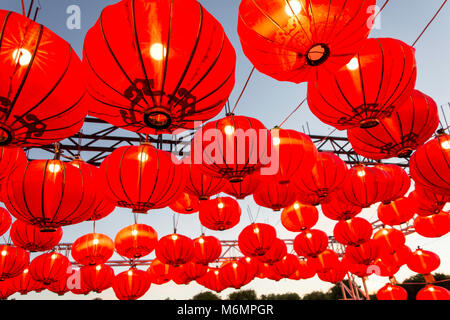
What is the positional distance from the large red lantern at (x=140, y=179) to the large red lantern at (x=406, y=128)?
78.0 inches

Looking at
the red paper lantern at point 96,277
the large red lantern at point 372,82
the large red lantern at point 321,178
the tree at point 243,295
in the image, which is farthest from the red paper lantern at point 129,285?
the tree at point 243,295

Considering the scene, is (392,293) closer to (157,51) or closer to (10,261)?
(10,261)

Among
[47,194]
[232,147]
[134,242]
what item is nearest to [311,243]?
[134,242]

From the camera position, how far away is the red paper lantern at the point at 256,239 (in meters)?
5.77

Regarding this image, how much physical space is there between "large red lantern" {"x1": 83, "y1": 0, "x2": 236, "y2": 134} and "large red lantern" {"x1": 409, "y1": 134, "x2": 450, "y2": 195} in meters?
2.76

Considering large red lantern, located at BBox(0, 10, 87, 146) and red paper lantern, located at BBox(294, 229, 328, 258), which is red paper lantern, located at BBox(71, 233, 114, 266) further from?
large red lantern, located at BBox(0, 10, 87, 146)

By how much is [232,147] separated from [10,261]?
5485mm

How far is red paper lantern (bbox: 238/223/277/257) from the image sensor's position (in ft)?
18.9

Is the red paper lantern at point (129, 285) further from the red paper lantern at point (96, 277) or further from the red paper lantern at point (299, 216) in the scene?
the red paper lantern at point (299, 216)

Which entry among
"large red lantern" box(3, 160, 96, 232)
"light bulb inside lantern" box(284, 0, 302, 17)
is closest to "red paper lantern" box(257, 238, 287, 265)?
"large red lantern" box(3, 160, 96, 232)
